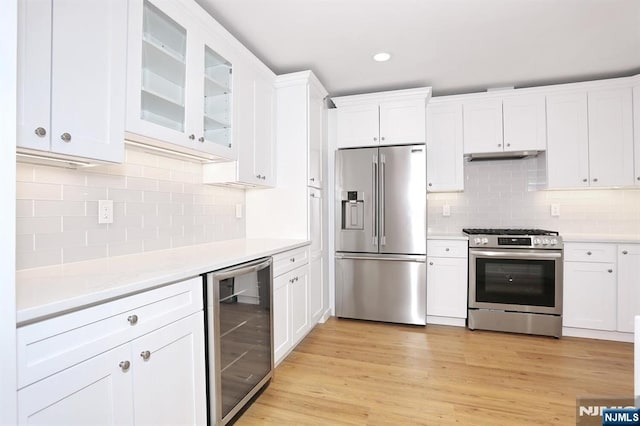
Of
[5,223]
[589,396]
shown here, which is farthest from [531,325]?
[5,223]

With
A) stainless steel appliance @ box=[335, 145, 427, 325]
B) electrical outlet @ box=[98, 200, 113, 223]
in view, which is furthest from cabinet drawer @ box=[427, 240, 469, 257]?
electrical outlet @ box=[98, 200, 113, 223]

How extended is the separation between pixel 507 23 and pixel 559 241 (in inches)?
78.4

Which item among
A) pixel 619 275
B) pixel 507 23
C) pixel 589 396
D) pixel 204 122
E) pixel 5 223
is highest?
pixel 507 23

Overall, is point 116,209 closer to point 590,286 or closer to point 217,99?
point 217,99

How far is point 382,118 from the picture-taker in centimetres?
343

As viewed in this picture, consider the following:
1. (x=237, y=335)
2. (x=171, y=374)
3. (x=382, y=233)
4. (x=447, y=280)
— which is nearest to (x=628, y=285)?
(x=447, y=280)

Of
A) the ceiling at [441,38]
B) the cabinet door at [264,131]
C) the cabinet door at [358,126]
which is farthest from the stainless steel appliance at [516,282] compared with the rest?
the cabinet door at [264,131]

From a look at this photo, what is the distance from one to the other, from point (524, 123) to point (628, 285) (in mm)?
1759

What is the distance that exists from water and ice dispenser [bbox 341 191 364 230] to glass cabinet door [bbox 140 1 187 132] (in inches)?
77.7

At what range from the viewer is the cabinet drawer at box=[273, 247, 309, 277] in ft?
7.49

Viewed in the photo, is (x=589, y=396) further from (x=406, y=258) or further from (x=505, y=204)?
(x=505, y=204)

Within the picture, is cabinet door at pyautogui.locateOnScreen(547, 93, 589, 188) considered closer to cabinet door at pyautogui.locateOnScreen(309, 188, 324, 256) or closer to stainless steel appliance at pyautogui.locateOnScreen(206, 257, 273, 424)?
cabinet door at pyautogui.locateOnScreen(309, 188, 324, 256)

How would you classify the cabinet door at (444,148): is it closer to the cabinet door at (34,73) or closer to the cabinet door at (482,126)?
the cabinet door at (482,126)

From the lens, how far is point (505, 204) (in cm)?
366
